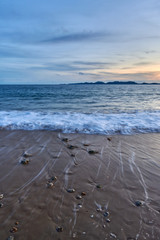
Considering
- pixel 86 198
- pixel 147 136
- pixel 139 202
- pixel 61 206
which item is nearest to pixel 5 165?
pixel 61 206

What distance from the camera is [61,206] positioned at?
318 cm

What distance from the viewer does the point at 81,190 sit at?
12.1 ft

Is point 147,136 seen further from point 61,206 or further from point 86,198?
point 61,206

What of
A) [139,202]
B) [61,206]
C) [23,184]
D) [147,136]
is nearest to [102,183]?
[139,202]

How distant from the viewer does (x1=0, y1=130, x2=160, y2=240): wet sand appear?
2697mm

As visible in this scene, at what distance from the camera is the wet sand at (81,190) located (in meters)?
2.70

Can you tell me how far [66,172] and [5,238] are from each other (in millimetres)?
2093

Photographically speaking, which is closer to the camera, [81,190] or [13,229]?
[13,229]

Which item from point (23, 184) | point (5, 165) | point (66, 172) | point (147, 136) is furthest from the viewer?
point (147, 136)

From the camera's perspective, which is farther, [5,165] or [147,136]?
[147,136]

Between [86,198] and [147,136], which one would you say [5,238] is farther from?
[147,136]

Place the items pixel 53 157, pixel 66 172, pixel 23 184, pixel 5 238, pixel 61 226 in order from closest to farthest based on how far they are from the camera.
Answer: pixel 5 238, pixel 61 226, pixel 23 184, pixel 66 172, pixel 53 157

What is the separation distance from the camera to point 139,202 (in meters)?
3.27

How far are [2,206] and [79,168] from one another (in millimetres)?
2143
